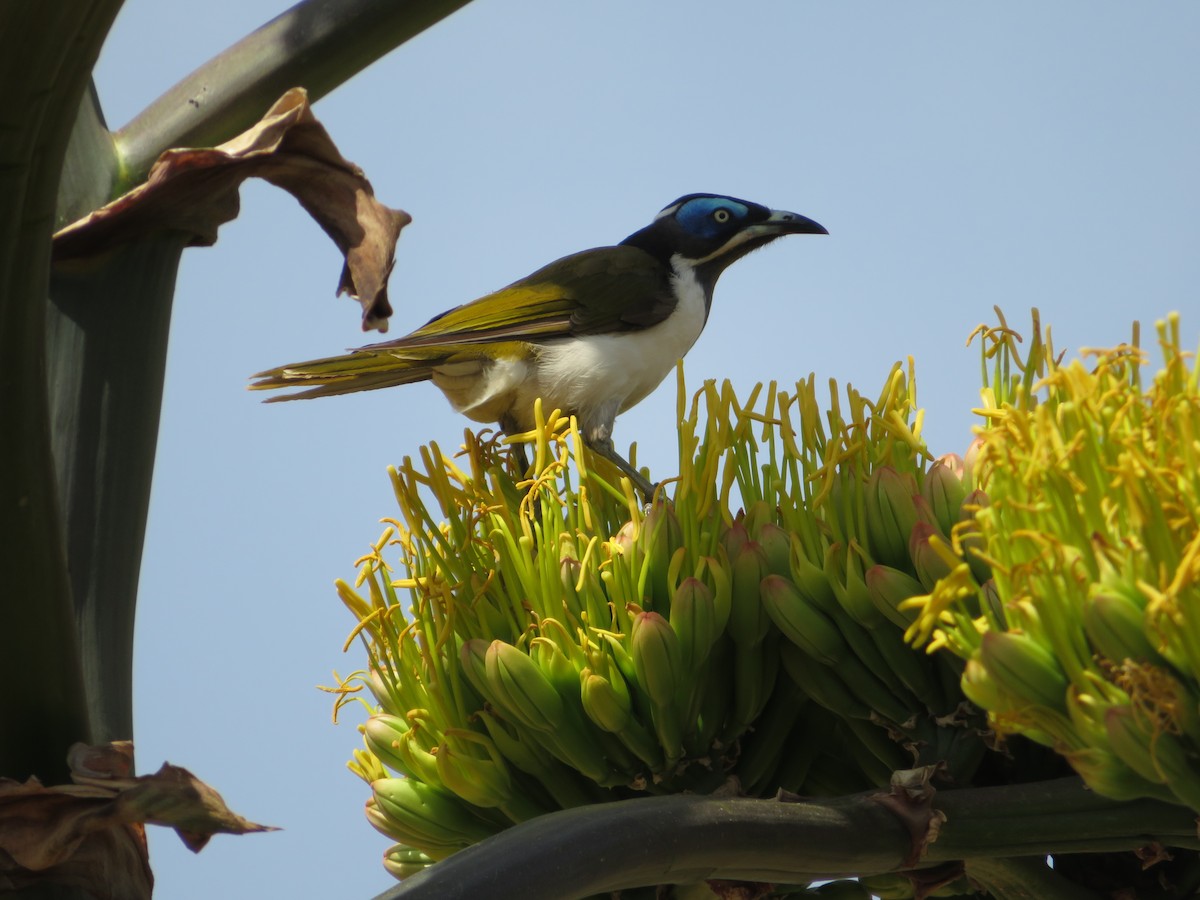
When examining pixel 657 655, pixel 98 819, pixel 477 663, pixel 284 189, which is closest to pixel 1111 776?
pixel 657 655

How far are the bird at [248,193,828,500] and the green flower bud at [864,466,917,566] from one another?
1.39 metres

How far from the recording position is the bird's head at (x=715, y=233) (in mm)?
4297

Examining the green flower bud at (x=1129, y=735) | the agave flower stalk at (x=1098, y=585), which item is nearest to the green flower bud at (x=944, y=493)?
the agave flower stalk at (x=1098, y=585)

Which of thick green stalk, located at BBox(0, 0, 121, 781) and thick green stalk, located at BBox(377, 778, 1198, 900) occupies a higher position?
thick green stalk, located at BBox(0, 0, 121, 781)

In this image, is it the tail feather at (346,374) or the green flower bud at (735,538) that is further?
the tail feather at (346,374)

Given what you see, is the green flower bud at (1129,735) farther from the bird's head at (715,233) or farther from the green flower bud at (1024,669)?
the bird's head at (715,233)

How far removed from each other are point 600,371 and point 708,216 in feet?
3.20

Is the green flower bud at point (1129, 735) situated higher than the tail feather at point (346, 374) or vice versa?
the tail feather at point (346, 374)

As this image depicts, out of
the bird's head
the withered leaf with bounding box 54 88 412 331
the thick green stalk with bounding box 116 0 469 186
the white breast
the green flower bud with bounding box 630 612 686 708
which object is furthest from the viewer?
the bird's head

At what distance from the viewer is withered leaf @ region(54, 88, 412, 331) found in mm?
2109

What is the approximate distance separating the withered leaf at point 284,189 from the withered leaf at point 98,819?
2.77ft

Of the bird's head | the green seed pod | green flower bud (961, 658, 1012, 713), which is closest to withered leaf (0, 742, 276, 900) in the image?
the green seed pod

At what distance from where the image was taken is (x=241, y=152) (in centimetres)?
211

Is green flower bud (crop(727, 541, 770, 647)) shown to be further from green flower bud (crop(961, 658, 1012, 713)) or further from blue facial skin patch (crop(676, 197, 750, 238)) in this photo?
blue facial skin patch (crop(676, 197, 750, 238))
